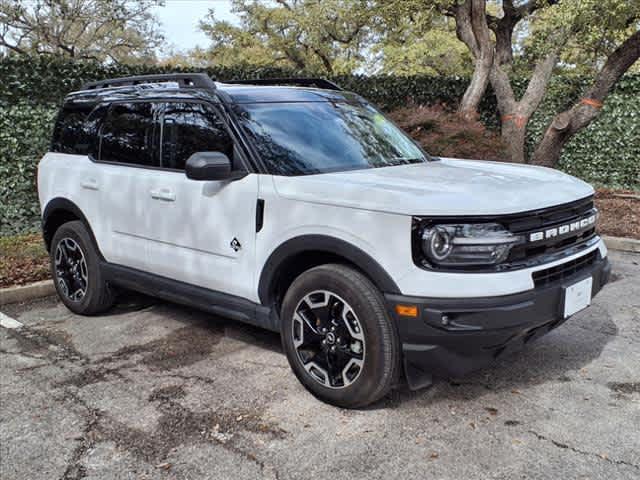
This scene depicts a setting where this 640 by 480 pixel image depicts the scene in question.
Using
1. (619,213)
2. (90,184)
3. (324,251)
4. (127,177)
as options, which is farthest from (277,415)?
(619,213)

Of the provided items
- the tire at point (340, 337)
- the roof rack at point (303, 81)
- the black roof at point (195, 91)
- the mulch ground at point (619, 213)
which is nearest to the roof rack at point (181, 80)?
the black roof at point (195, 91)

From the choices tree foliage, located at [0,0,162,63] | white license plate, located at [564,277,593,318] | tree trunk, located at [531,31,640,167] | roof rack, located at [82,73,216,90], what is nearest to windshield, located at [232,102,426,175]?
roof rack, located at [82,73,216,90]

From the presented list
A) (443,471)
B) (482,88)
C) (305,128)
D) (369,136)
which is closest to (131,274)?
(305,128)

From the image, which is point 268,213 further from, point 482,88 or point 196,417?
point 482,88

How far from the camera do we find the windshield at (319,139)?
3.81 metres

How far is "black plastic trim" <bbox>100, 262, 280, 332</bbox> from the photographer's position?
12.5 feet

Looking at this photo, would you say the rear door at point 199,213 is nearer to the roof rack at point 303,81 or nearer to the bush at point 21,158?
the roof rack at point 303,81

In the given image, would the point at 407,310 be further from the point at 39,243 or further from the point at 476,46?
the point at 476,46

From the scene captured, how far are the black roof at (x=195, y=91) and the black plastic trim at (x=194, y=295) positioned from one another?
131 cm

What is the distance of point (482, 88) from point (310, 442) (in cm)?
1149

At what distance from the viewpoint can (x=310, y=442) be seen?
10.2ft

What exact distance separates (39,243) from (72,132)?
290 centimetres

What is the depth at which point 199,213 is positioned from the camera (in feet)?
13.2

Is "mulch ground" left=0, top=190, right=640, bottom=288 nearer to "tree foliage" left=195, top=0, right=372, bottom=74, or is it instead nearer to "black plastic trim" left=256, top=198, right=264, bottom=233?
"black plastic trim" left=256, top=198, right=264, bottom=233
